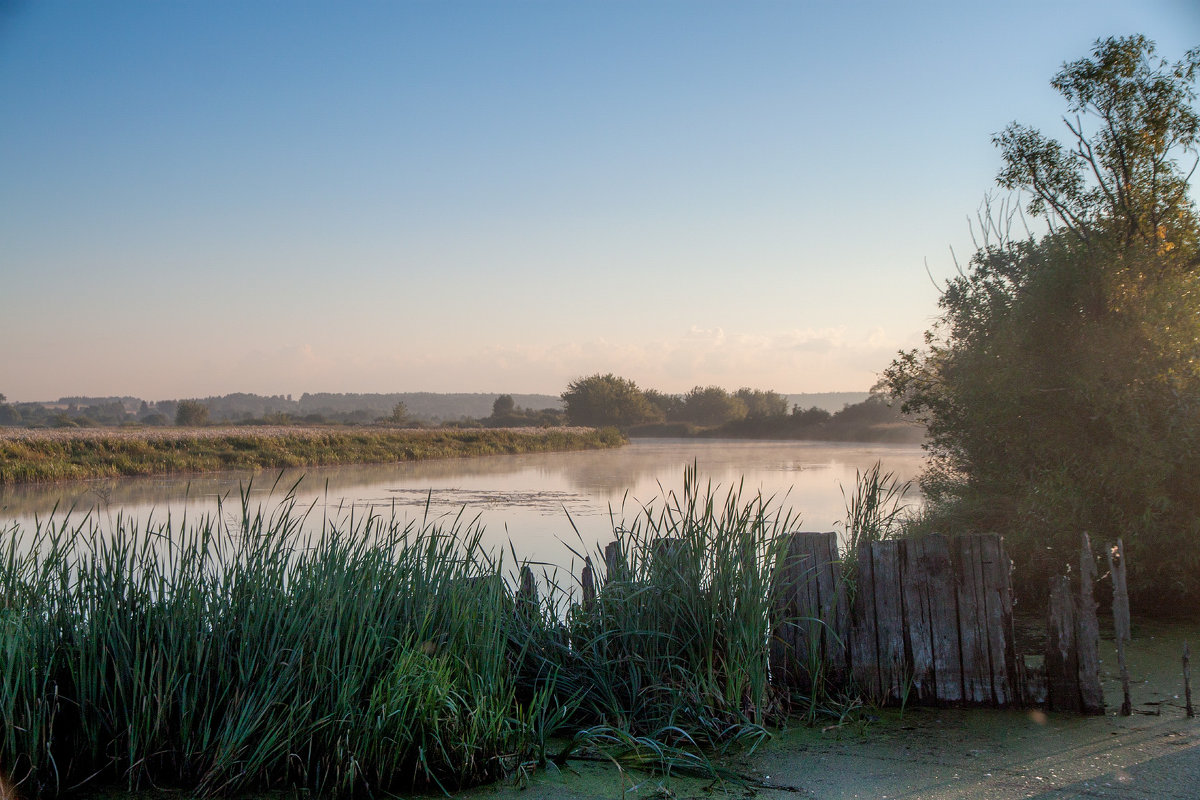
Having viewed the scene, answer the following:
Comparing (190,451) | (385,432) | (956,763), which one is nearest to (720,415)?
(385,432)

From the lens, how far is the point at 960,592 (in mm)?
3512

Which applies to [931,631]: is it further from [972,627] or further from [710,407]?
[710,407]

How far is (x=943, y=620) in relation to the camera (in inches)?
139

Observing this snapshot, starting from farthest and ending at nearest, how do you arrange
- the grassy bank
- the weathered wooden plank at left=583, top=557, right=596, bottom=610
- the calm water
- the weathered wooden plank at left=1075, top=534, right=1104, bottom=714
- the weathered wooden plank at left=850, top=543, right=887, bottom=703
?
the grassy bank
the calm water
the weathered wooden plank at left=583, top=557, right=596, bottom=610
the weathered wooden plank at left=850, top=543, right=887, bottom=703
the weathered wooden plank at left=1075, top=534, right=1104, bottom=714

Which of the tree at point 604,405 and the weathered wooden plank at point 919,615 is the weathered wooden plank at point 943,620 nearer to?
the weathered wooden plank at point 919,615

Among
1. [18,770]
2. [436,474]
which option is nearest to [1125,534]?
[18,770]

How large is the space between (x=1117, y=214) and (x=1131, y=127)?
0.74 m

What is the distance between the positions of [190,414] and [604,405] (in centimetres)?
2371

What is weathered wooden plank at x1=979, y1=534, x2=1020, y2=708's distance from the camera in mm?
3467

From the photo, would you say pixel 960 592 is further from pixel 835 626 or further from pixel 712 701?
pixel 712 701

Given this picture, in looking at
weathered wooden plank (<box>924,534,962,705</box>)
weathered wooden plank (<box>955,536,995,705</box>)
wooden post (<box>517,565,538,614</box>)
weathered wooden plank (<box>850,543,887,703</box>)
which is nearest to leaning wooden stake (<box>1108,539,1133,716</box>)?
weathered wooden plank (<box>955,536,995,705</box>)

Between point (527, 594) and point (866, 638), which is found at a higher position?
point (527, 594)

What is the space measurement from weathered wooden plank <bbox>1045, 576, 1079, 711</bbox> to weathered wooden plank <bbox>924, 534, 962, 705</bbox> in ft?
1.16

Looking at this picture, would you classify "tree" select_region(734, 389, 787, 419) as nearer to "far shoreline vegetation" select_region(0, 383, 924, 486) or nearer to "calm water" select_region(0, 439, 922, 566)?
"far shoreline vegetation" select_region(0, 383, 924, 486)
